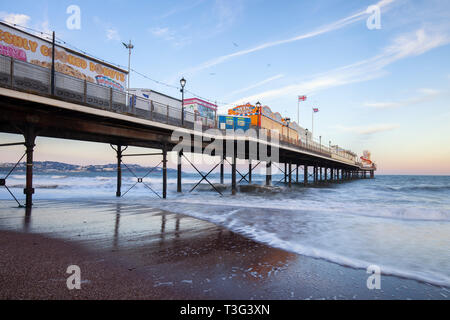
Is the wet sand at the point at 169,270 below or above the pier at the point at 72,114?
below

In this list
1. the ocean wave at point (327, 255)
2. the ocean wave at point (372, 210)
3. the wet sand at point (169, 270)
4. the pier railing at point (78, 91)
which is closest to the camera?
the wet sand at point (169, 270)

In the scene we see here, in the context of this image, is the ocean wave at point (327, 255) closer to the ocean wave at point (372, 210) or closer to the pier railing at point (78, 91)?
the ocean wave at point (372, 210)

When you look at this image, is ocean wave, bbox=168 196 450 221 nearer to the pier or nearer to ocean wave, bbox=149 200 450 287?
the pier

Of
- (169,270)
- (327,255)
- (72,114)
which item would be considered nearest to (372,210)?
(327,255)

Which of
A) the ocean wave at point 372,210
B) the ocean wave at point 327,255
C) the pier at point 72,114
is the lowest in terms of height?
the ocean wave at point 372,210

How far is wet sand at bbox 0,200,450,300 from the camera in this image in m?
3.20

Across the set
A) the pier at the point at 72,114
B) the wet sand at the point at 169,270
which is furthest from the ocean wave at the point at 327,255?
the pier at the point at 72,114

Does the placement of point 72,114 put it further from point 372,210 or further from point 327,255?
point 372,210

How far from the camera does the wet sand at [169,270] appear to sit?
3197mm

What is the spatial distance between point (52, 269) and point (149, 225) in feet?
12.4

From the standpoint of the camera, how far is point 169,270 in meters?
3.94

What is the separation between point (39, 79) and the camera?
9.49m

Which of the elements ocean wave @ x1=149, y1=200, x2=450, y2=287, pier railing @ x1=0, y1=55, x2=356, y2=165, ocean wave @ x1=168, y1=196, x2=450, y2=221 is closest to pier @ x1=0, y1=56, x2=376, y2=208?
pier railing @ x1=0, y1=55, x2=356, y2=165
